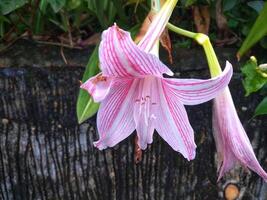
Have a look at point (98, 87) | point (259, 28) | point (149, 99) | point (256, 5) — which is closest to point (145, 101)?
point (149, 99)

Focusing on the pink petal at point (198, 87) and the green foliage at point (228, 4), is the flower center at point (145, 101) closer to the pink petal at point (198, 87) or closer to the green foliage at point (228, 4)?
the pink petal at point (198, 87)

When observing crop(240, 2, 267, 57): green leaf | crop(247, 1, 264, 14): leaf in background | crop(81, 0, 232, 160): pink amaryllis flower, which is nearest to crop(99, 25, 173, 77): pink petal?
crop(81, 0, 232, 160): pink amaryllis flower

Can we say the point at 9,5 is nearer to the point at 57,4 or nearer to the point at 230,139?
the point at 57,4

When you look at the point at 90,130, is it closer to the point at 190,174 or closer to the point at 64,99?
the point at 64,99

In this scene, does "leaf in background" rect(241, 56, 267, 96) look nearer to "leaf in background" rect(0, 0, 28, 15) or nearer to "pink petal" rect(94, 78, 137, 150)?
"pink petal" rect(94, 78, 137, 150)

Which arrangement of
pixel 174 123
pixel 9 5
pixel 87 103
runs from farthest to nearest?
pixel 9 5
pixel 87 103
pixel 174 123

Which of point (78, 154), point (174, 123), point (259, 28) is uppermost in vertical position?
point (259, 28)
